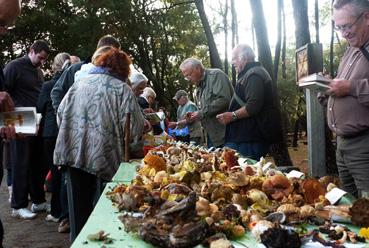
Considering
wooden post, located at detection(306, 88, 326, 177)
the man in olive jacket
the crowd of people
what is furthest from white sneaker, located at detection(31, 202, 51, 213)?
wooden post, located at detection(306, 88, 326, 177)

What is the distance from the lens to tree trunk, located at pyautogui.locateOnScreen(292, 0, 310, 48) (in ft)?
27.7

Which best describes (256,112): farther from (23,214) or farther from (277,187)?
(23,214)

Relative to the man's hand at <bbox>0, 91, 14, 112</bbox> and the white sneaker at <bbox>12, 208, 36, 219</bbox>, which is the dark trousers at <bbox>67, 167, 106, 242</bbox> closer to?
the man's hand at <bbox>0, 91, 14, 112</bbox>

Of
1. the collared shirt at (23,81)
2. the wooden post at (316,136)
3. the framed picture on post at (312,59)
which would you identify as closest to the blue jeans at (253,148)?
the wooden post at (316,136)

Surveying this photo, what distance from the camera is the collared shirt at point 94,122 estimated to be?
12.7ft

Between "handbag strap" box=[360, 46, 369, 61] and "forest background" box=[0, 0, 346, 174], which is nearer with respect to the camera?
"handbag strap" box=[360, 46, 369, 61]

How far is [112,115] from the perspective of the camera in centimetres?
388

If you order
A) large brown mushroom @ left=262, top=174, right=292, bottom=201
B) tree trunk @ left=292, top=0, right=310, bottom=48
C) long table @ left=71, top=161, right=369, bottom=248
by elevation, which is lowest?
long table @ left=71, top=161, right=369, bottom=248

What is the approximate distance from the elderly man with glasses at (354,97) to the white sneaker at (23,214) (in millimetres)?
4022

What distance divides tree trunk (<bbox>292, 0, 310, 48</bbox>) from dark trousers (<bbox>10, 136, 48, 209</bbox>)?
192 inches

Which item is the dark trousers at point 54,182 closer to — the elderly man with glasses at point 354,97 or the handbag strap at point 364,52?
the elderly man with glasses at point 354,97

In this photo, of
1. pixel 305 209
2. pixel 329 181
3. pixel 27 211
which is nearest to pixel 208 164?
pixel 329 181

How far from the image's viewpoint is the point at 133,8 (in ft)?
78.2

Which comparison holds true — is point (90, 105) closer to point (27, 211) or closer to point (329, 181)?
point (329, 181)
